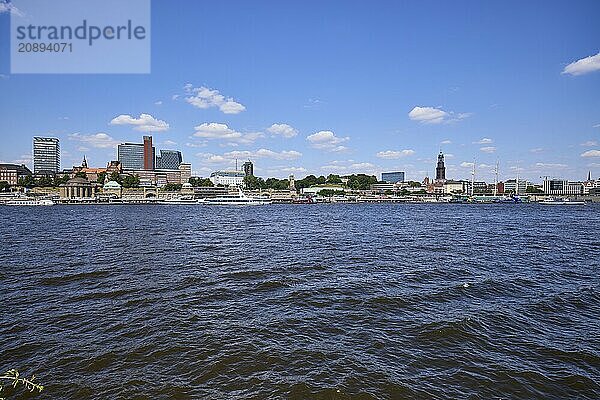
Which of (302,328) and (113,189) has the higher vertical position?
(113,189)

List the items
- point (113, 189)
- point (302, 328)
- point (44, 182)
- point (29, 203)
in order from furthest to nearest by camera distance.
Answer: point (44, 182), point (113, 189), point (29, 203), point (302, 328)

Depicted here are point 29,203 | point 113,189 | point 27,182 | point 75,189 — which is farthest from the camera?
point 27,182

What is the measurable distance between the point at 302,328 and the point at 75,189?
187392 mm

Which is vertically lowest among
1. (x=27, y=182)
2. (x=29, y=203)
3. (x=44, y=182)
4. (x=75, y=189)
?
(x=29, y=203)

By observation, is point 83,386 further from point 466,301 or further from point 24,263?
point 24,263

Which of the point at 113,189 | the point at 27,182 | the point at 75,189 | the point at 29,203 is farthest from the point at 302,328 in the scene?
the point at 27,182

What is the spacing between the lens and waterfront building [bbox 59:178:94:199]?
169 meters

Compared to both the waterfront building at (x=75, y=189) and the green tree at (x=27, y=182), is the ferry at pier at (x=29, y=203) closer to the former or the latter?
the waterfront building at (x=75, y=189)

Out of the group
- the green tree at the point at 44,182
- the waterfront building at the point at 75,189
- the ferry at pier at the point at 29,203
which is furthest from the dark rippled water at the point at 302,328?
the green tree at the point at 44,182

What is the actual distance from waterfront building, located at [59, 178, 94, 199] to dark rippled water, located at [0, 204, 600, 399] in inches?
6596

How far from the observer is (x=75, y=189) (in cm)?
17138

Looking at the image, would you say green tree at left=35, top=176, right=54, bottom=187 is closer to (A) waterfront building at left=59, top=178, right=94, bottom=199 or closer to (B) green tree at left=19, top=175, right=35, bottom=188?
(B) green tree at left=19, top=175, right=35, bottom=188

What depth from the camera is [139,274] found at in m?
20.4

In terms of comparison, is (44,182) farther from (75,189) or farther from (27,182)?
(75,189)
